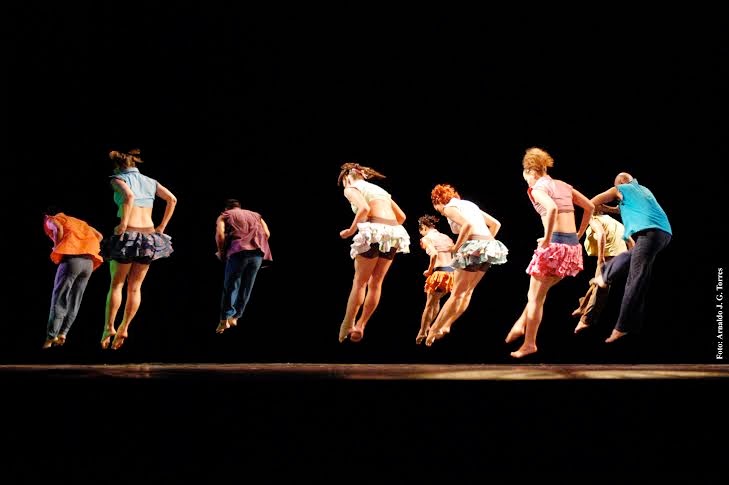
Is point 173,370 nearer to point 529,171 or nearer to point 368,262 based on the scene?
point 368,262

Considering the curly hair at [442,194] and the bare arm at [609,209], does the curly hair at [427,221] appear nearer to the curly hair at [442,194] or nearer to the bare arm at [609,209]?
the curly hair at [442,194]

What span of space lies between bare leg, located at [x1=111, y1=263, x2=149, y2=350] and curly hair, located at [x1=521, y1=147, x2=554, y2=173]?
11.3 feet

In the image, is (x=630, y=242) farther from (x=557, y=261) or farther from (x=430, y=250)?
(x=430, y=250)

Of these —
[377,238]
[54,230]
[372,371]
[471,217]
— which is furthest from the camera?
[54,230]

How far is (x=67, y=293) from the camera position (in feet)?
28.0

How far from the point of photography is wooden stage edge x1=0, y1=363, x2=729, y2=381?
20.3ft

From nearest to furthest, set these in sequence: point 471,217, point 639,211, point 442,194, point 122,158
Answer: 1. point 639,211
2. point 122,158
3. point 471,217
4. point 442,194

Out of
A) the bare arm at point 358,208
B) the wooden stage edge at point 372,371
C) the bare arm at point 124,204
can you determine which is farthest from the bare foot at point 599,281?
the bare arm at point 124,204

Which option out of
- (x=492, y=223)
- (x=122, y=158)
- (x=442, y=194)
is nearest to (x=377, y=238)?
(x=442, y=194)

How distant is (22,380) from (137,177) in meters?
3.00

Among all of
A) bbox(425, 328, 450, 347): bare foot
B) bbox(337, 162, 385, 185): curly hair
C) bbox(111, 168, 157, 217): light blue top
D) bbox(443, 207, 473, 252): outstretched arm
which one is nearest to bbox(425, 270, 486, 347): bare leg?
bbox(425, 328, 450, 347): bare foot

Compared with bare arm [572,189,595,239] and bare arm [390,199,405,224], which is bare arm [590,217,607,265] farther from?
bare arm [390,199,405,224]

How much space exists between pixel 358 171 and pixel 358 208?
0.40 m

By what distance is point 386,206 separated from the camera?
8.34 meters
